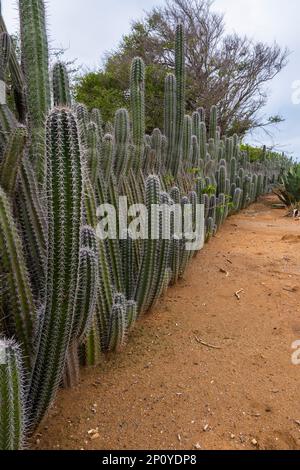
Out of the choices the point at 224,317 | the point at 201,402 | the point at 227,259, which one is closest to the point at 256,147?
the point at 227,259

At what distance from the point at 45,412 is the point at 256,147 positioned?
1349 cm

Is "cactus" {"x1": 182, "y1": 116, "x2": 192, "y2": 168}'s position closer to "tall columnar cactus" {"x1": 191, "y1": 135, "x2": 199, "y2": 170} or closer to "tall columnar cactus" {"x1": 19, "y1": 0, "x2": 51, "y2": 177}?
"tall columnar cactus" {"x1": 191, "y1": 135, "x2": 199, "y2": 170}

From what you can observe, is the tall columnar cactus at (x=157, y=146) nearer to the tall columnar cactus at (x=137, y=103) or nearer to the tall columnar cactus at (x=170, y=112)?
the tall columnar cactus at (x=170, y=112)

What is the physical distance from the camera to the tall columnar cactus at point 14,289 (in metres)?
1.85

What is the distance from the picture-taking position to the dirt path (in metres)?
1.87

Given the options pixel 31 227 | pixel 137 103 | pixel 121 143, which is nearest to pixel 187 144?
pixel 137 103

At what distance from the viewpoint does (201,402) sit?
2080 millimetres

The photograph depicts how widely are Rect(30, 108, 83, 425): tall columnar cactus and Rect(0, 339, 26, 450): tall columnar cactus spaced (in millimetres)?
298

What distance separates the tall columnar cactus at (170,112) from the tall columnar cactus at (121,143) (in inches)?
59.6

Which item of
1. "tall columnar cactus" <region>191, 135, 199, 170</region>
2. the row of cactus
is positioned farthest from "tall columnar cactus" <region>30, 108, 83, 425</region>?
"tall columnar cactus" <region>191, 135, 199, 170</region>

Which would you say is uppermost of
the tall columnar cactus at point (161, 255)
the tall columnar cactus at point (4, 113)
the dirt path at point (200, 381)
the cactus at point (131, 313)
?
the tall columnar cactus at point (4, 113)

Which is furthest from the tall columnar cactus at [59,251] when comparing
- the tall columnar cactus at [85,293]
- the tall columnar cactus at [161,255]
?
the tall columnar cactus at [161,255]

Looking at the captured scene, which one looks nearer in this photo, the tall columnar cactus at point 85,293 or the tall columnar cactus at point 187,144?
the tall columnar cactus at point 85,293

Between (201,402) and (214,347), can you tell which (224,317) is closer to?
(214,347)
